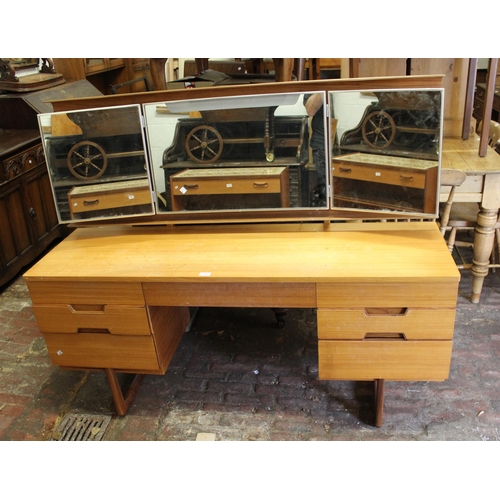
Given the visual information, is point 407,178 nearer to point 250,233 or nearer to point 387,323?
point 387,323

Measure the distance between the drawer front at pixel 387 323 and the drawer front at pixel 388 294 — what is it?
31 mm

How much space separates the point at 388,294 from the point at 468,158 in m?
1.52

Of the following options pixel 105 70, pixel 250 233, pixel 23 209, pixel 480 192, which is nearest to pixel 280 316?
pixel 250 233

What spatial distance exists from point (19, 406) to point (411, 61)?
3263 millimetres

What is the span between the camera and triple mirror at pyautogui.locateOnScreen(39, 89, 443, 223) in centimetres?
207

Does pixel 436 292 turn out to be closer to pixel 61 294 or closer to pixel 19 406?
pixel 61 294

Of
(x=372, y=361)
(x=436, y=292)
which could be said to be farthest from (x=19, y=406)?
(x=436, y=292)

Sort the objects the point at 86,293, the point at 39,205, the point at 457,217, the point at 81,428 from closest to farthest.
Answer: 1. the point at 86,293
2. the point at 81,428
3. the point at 457,217
4. the point at 39,205

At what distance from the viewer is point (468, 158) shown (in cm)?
301

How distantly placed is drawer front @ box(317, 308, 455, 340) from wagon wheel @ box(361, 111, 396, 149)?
0.69 metres

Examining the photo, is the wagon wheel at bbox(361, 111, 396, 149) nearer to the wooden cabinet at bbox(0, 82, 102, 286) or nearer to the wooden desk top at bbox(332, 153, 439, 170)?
the wooden desk top at bbox(332, 153, 439, 170)

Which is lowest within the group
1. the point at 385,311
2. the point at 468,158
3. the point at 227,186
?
the point at 385,311

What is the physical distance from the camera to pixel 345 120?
210 cm

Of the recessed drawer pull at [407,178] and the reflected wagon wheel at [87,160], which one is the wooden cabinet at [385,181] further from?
the reflected wagon wheel at [87,160]
